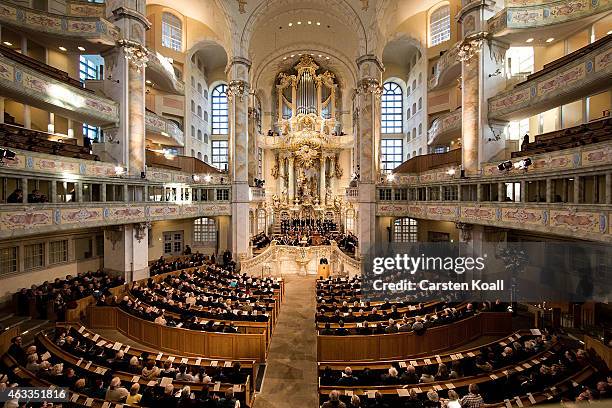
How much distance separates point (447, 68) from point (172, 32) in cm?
2077

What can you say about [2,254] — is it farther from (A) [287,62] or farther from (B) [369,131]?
(A) [287,62]

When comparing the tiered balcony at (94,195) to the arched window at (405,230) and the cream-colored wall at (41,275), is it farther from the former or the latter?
the arched window at (405,230)

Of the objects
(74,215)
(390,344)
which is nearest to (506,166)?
(390,344)

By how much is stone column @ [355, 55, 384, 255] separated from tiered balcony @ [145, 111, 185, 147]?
43.8ft

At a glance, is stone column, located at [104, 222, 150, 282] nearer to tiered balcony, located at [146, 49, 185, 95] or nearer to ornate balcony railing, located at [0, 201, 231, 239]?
ornate balcony railing, located at [0, 201, 231, 239]

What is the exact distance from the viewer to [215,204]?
22.5 metres

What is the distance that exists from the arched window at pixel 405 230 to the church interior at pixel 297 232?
0.41 feet

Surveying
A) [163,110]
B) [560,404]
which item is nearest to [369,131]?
[163,110]

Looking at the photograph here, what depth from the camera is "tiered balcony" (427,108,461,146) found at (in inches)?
707

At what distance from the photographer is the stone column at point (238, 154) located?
2322 cm

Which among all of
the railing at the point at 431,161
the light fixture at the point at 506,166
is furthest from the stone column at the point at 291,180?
the light fixture at the point at 506,166

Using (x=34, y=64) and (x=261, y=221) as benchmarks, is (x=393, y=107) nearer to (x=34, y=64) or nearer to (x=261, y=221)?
(x=261, y=221)

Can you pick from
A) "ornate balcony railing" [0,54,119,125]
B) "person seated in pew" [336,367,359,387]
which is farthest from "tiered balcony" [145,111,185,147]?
"person seated in pew" [336,367,359,387]

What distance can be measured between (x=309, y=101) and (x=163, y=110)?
597 inches
